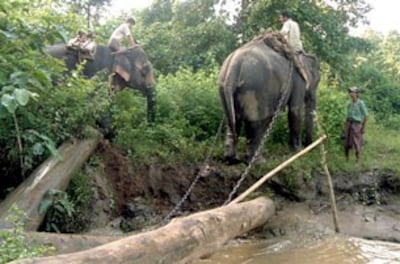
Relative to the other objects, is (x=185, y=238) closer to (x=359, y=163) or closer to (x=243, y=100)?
(x=243, y=100)

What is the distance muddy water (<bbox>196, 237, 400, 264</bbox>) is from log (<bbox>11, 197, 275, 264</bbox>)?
0.42m

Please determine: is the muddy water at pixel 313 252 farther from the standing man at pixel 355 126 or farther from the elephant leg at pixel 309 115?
the elephant leg at pixel 309 115

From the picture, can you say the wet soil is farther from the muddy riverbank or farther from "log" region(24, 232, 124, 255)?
"log" region(24, 232, 124, 255)

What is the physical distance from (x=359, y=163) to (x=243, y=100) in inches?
89.3

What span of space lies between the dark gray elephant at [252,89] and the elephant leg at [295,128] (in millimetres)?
231

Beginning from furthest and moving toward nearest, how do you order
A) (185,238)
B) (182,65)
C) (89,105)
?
1. (182,65)
2. (89,105)
3. (185,238)

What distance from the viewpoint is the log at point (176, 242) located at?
3617mm

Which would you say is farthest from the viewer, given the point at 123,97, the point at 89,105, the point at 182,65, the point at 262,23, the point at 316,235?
the point at 182,65

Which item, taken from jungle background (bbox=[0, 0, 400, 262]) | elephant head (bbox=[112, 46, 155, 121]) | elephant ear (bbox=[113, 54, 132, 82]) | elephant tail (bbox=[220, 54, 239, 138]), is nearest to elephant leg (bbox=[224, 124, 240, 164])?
elephant tail (bbox=[220, 54, 239, 138])

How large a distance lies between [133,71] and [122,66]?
225mm

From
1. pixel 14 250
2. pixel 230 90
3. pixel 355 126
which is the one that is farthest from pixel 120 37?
pixel 14 250

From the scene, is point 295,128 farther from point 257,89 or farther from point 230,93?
point 230,93

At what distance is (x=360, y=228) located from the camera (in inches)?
317

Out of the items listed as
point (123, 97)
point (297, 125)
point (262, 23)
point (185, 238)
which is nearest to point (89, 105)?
point (123, 97)
